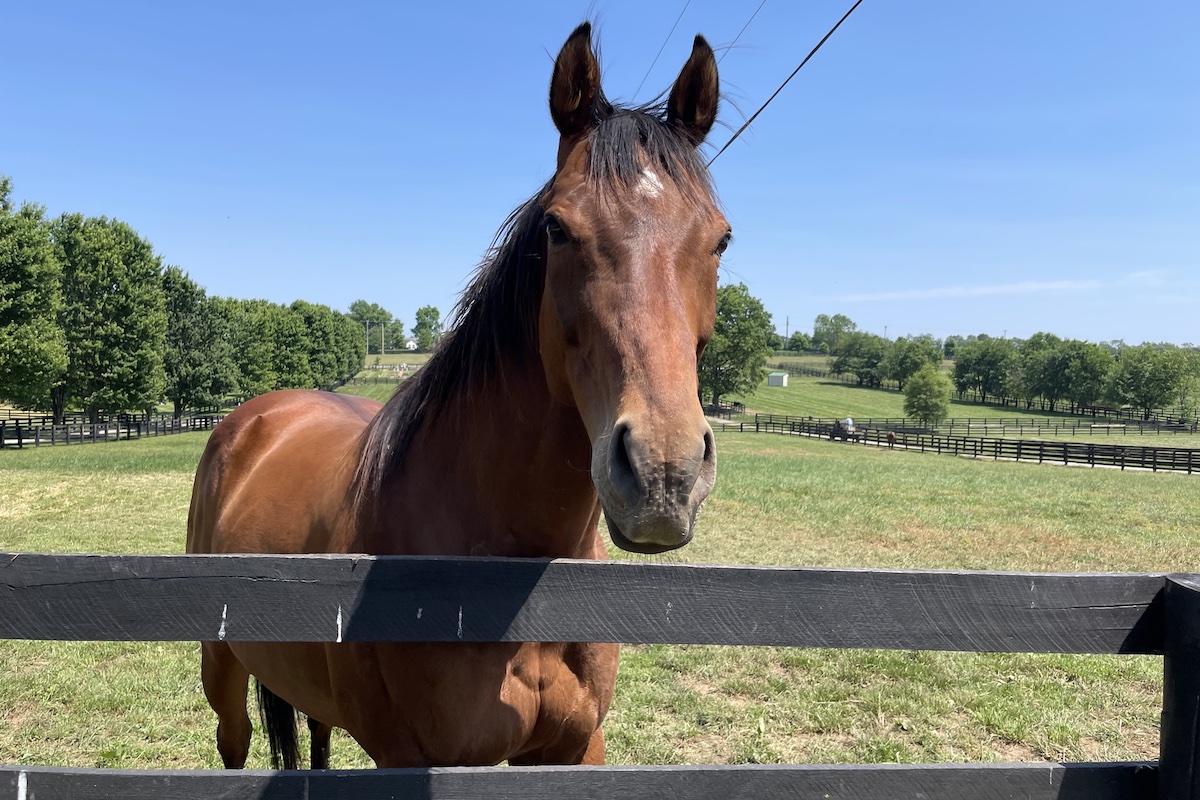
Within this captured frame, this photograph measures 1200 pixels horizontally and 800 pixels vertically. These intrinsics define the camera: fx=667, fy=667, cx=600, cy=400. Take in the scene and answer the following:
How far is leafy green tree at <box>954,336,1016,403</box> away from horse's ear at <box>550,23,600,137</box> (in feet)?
372

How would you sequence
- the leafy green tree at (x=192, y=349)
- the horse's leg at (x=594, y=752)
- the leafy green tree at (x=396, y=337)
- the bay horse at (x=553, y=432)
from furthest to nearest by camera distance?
the leafy green tree at (x=396, y=337) → the leafy green tree at (x=192, y=349) → the horse's leg at (x=594, y=752) → the bay horse at (x=553, y=432)

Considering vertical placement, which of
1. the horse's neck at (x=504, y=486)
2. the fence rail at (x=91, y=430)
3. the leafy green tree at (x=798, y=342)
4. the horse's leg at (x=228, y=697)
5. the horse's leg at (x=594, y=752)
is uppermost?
the leafy green tree at (x=798, y=342)

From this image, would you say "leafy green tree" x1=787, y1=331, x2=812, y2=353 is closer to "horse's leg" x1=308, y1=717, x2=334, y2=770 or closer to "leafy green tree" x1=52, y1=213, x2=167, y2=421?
"leafy green tree" x1=52, y1=213, x2=167, y2=421

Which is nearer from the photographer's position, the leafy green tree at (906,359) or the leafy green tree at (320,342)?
the leafy green tree at (320,342)

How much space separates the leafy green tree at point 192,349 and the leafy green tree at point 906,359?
9199cm

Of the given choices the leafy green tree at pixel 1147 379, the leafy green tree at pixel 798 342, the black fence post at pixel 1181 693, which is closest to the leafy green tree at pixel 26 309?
the black fence post at pixel 1181 693

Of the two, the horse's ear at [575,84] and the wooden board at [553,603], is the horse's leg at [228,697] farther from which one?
the horse's ear at [575,84]

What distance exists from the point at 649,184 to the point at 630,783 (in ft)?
5.00

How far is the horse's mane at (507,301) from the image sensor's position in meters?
1.79

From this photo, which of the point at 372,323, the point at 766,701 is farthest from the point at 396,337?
the point at 766,701

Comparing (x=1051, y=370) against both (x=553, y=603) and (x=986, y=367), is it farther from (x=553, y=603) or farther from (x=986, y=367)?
(x=553, y=603)

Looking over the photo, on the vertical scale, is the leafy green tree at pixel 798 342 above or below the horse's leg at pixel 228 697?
above

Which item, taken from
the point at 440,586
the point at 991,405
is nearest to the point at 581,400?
the point at 440,586

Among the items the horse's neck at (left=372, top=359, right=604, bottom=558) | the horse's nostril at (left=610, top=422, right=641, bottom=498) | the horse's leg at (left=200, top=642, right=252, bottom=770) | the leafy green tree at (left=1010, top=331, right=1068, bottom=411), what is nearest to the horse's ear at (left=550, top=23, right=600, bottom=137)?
the horse's neck at (left=372, top=359, right=604, bottom=558)
